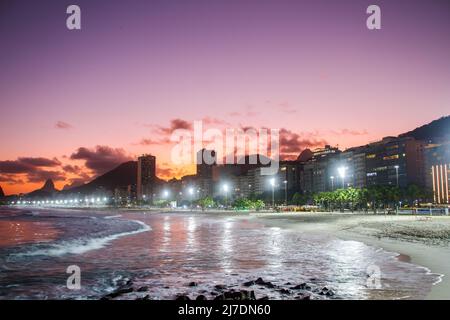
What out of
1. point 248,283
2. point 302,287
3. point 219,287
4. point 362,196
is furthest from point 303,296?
point 362,196

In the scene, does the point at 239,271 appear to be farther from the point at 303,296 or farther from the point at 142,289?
the point at 303,296

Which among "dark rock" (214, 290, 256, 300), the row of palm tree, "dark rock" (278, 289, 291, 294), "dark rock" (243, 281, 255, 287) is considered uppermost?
the row of palm tree

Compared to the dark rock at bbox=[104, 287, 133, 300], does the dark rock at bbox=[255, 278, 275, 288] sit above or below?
above

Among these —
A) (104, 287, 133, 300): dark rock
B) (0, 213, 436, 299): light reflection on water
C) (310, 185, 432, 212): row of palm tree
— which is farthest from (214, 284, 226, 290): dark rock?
(310, 185, 432, 212): row of palm tree

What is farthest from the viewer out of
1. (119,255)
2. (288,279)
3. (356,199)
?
(356,199)

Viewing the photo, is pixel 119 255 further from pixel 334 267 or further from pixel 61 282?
pixel 334 267

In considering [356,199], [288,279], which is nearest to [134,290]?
[288,279]

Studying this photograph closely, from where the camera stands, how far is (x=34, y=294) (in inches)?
595

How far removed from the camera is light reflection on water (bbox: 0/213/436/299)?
14.6 m

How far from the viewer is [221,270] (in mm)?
18781

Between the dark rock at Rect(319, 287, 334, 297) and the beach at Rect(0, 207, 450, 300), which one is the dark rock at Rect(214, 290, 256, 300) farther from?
the dark rock at Rect(319, 287, 334, 297)

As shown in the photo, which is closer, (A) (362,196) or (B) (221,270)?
(B) (221,270)
